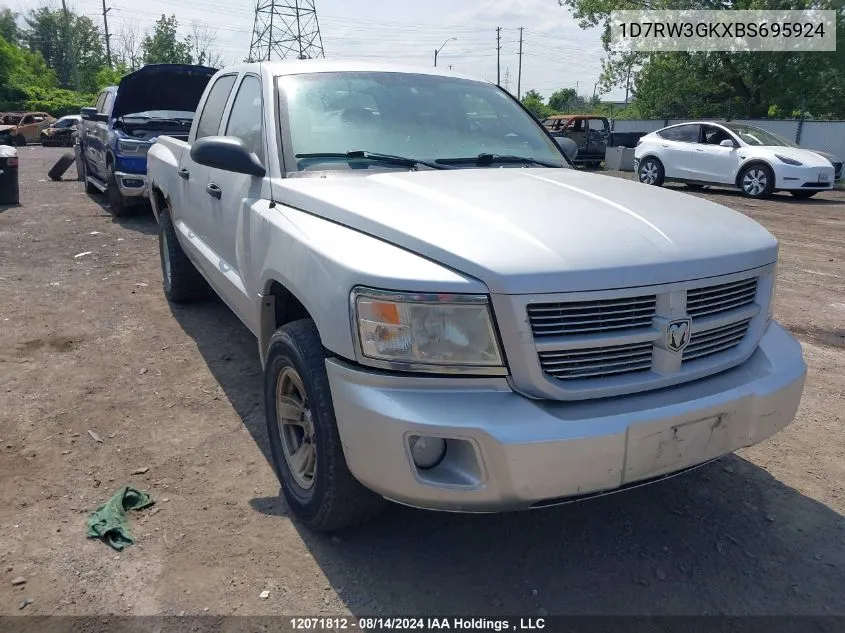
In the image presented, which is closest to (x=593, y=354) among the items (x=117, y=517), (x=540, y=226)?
(x=540, y=226)

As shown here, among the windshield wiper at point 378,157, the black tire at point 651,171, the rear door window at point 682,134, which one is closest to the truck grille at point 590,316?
the windshield wiper at point 378,157

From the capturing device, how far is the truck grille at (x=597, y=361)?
2193mm

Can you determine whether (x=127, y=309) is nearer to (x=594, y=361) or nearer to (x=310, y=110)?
(x=310, y=110)

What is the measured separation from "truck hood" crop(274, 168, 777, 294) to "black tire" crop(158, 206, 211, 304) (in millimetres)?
2683

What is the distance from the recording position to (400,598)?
7.95 ft

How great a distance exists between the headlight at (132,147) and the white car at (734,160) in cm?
1109

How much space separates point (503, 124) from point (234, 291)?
1.74 metres

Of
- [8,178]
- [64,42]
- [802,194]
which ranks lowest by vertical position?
[802,194]

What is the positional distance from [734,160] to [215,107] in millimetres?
12541

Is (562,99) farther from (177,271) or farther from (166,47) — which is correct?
(177,271)

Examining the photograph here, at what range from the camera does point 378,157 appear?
3242mm

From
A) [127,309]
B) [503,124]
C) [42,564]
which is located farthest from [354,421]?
[127,309]

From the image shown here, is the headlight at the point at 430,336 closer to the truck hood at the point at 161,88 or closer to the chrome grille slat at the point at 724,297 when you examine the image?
the chrome grille slat at the point at 724,297

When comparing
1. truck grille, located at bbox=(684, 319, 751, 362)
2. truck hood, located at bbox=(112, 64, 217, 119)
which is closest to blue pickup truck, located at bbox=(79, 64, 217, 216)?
truck hood, located at bbox=(112, 64, 217, 119)
